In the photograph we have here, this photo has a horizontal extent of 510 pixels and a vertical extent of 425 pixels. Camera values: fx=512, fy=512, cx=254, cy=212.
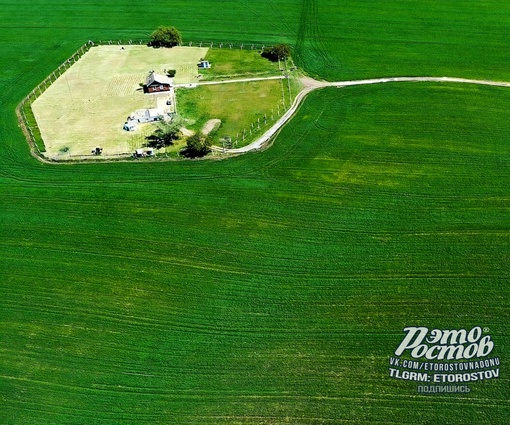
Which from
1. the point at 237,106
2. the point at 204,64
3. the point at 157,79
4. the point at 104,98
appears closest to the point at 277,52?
the point at 204,64

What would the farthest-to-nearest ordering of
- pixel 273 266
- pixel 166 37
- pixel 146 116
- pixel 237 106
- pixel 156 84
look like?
pixel 166 37 → pixel 156 84 → pixel 237 106 → pixel 146 116 → pixel 273 266

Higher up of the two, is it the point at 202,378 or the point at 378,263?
the point at 378,263

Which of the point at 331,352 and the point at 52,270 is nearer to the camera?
the point at 331,352

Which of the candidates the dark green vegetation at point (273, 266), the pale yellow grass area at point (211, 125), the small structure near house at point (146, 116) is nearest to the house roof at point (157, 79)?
the small structure near house at point (146, 116)

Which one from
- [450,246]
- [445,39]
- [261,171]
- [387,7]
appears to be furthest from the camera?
[387,7]

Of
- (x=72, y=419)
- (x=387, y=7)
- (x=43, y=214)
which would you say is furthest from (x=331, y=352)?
(x=387, y=7)

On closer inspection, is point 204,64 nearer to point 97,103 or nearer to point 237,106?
point 237,106

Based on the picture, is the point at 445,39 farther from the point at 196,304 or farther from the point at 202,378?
the point at 202,378

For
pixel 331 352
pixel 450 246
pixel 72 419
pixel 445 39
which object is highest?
pixel 445 39
